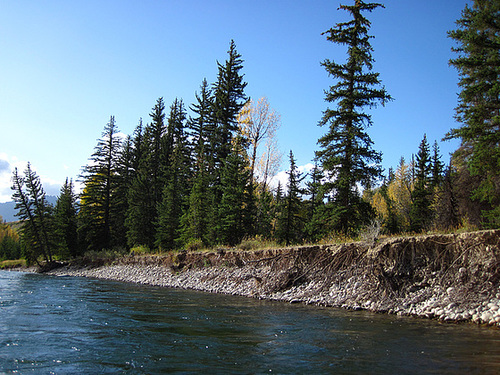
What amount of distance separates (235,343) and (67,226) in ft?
144

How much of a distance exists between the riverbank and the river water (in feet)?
3.25

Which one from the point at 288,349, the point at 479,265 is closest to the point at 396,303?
the point at 479,265

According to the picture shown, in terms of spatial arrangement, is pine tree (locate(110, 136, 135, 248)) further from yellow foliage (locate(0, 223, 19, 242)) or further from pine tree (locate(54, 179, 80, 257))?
yellow foliage (locate(0, 223, 19, 242))

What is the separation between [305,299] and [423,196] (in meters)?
29.0

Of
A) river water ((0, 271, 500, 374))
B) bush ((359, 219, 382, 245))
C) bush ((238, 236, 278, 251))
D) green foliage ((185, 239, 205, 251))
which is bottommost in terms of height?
river water ((0, 271, 500, 374))

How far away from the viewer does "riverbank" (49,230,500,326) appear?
9.64 m

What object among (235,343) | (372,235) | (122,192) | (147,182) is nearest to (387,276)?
(372,235)

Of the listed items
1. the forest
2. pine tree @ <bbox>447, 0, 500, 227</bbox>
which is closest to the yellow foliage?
the forest

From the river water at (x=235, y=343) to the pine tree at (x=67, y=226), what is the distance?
36.3 m

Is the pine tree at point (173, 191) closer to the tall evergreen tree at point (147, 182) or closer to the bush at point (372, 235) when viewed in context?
the tall evergreen tree at point (147, 182)

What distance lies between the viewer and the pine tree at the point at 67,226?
142 ft

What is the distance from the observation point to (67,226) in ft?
145

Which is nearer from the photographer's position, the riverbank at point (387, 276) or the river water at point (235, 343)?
the river water at point (235, 343)

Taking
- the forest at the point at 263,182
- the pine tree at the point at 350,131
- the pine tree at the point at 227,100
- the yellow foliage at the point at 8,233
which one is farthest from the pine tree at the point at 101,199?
the yellow foliage at the point at 8,233
